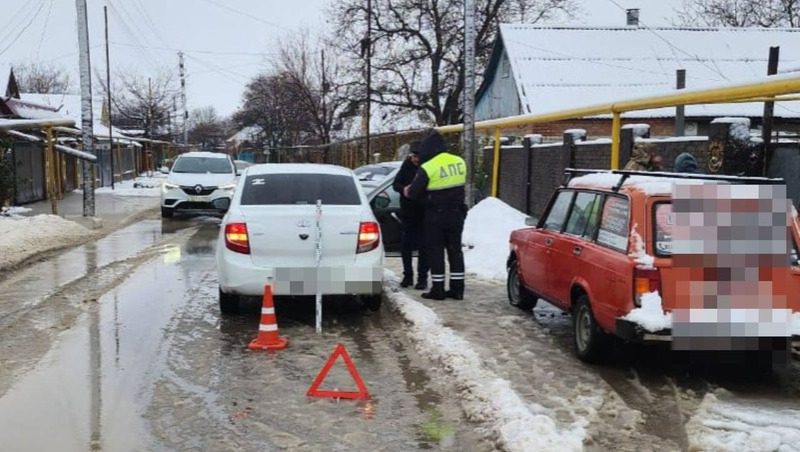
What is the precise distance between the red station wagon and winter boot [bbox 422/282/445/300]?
2.48m

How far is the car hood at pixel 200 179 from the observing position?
19250mm

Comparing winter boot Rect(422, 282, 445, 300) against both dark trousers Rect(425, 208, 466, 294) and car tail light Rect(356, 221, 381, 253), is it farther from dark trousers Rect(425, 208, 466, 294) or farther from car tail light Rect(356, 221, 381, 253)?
car tail light Rect(356, 221, 381, 253)

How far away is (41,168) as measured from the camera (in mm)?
25562

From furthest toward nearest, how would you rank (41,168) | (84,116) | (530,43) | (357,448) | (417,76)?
(417,76) → (530,43) → (41,168) → (84,116) → (357,448)

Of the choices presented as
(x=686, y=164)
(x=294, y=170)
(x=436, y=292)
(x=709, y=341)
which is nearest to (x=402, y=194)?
(x=436, y=292)

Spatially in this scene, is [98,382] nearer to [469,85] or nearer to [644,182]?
[644,182]

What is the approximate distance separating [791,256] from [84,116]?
16.6m

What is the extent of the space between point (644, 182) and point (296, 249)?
324 centimetres

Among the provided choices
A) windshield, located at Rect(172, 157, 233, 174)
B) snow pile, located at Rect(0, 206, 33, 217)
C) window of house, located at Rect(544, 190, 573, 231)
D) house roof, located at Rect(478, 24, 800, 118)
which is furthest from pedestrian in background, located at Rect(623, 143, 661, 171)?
house roof, located at Rect(478, 24, 800, 118)

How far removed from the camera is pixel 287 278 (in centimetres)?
738

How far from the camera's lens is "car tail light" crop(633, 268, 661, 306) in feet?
17.6

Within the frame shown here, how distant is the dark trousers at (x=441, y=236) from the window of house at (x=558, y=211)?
119cm

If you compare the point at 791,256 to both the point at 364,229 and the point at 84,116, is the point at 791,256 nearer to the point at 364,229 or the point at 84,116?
the point at 364,229

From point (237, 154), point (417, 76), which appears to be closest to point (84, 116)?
point (417, 76)
